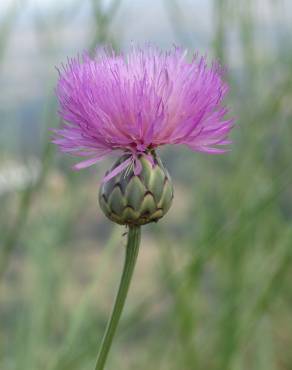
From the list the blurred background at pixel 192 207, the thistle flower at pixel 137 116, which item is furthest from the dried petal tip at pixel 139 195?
the blurred background at pixel 192 207

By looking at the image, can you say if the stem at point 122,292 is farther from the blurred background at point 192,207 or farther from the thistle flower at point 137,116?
the blurred background at point 192,207

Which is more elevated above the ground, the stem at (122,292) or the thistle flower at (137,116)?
the thistle flower at (137,116)

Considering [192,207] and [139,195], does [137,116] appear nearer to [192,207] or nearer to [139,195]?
[139,195]

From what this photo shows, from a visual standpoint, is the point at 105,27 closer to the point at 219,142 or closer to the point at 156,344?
the point at 219,142

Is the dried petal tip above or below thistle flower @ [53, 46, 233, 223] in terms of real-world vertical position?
below

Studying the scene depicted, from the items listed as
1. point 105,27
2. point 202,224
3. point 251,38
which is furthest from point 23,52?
point 105,27

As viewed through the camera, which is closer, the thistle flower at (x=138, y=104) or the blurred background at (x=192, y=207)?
the thistle flower at (x=138, y=104)

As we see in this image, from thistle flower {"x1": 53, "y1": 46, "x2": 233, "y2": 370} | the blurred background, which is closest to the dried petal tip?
thistle flower {"x1": 53, "y1": 46, "x2": 233, "y2": 370}

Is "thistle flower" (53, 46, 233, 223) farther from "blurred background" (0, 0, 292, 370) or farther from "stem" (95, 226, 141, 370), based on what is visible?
"blurred background" (0, 0, 292, 370)
